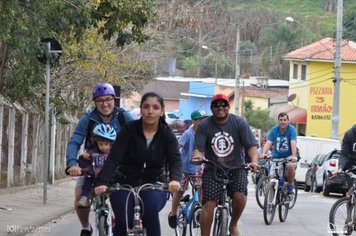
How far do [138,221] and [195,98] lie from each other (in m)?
73.5

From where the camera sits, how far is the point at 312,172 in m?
31.1

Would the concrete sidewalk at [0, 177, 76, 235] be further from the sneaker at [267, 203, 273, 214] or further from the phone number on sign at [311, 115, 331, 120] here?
the phone number on sign at [311, 115, 331, 120]

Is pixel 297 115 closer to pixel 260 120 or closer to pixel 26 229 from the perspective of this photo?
pixel 260 120

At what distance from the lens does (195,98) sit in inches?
3211

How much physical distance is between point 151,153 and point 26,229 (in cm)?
584

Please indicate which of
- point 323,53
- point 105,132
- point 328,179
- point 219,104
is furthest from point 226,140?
point 323,53

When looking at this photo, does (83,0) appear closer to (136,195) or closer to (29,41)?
(29,41)

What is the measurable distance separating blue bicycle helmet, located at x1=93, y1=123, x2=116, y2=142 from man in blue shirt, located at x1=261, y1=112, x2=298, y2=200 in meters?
6.65

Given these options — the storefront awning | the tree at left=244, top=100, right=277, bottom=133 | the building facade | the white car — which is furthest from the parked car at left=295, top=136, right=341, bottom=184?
the tree at left=244, top=100, right=277, bottom=133

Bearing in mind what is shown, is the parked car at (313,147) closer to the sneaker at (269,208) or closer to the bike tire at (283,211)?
the bike tire at (283,211)

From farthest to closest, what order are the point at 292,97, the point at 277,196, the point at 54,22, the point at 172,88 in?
the point at 172,88
the point at 292,97
the point at 54,22
the point at 277,196

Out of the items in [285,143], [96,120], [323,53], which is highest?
[323,53]

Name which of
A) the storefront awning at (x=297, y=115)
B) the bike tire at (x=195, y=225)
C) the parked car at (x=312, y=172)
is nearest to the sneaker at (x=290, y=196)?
the bike tire at (x=195, y=225)

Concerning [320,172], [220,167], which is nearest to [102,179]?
[220,167]
